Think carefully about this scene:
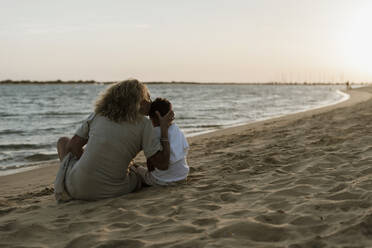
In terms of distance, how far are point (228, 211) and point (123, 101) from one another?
1510mm

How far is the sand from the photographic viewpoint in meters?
2.52

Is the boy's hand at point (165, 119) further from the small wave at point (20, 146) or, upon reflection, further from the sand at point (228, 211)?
the small wave at point (20, 146)

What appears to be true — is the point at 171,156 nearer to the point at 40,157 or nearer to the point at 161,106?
the point at 161,106

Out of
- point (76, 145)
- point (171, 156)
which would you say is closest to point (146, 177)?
point (171, 156)

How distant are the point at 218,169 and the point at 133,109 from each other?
194cm

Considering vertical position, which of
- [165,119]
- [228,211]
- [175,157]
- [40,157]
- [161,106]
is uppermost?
[161,106]

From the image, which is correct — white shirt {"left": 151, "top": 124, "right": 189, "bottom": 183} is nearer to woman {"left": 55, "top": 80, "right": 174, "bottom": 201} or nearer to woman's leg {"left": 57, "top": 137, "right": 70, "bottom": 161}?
woman {"left": 55, "top": 80, "right": 174, "bottom": 201}

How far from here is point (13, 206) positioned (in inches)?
162

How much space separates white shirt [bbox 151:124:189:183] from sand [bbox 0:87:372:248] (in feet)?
0.52

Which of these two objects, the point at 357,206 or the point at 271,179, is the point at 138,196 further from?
the point at 357,206

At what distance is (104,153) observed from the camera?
12.2 ft

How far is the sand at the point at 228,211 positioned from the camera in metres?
2.52

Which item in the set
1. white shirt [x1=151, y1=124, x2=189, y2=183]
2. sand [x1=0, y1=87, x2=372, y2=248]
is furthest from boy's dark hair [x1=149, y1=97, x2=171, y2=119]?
sand [x1=0, y1=87, x2=372, y2=248]

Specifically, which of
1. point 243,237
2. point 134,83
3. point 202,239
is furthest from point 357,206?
point 134,83
